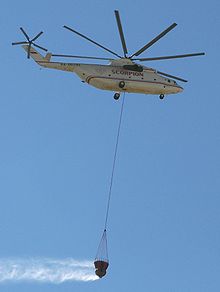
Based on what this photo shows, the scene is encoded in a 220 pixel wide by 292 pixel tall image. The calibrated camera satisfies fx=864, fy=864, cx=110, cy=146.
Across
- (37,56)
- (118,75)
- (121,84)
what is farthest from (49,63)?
(121,84)

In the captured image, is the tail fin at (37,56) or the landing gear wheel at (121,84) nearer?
the landing gear wheel at (121,84)

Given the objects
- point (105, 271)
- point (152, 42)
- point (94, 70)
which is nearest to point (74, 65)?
point (94, 70)

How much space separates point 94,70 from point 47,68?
3986 millimetres

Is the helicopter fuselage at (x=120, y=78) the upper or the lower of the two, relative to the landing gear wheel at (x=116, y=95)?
upper

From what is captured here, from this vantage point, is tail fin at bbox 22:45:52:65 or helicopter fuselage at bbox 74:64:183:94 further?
tail fin at bbox 22:45:52:65

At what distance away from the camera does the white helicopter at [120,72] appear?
6456 centimetres

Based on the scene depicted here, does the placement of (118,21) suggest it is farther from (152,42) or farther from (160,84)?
(160,84)

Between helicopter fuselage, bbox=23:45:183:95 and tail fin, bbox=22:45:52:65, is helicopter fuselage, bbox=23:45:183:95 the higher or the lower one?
the lower one

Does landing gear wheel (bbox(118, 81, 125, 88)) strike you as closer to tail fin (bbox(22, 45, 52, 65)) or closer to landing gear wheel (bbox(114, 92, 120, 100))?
landing gear wheel (bbox(114, 92, 120, 100))

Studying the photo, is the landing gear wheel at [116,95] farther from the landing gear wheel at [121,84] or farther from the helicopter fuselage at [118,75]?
the landing gear wheel at [121,84]

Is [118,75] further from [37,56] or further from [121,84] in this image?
[37,56]

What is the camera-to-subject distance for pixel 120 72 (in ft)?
216

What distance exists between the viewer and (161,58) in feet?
212

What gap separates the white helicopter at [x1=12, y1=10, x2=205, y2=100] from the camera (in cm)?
6456
